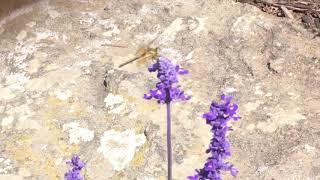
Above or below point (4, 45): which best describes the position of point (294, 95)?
above

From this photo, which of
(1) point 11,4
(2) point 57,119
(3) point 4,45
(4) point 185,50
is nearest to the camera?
(2) point 57,119

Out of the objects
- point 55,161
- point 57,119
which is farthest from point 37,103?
point 55,161

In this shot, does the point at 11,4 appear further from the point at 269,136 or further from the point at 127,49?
the point at 269,136

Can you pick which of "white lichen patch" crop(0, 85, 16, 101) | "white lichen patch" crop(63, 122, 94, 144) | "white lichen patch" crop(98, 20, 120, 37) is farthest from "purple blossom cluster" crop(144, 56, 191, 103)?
"white lichen patch" crop(98, 20, 120, 37)

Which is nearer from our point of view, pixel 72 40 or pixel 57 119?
pixel 57 119

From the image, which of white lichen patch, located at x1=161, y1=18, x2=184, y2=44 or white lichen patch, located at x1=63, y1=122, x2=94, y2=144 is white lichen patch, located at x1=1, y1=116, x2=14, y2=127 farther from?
white lichen patch, located at x1=161, y1=18, x2=184, y2=44

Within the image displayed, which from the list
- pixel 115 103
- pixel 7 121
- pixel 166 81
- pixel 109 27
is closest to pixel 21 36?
pixel 109 27

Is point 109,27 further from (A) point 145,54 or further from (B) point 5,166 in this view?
(B) point 5,166
